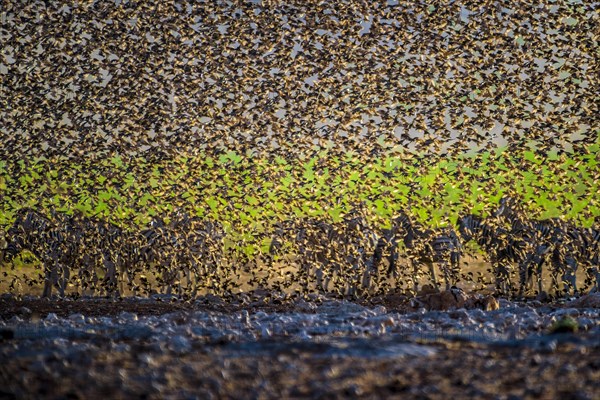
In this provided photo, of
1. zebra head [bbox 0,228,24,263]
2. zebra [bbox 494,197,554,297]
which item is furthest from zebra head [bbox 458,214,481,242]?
zebra head [bbox 0,228,24,263]

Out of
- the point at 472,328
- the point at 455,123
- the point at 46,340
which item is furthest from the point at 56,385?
the point at 455,123

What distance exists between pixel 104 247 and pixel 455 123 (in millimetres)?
4691

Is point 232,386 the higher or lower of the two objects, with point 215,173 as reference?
lower

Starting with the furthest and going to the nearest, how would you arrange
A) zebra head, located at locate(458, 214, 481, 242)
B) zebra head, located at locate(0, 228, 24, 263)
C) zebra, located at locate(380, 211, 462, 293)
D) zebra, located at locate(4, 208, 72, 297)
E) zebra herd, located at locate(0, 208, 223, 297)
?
1. zebra head, located at locate(458, 214, 481, 242)
2. zebra head, located at locate(0, 228, 24, 263)
3. zebra, located at locate(4, 208, 72, 297)
4. zebra, located at locate(380, 211, 462, 293)
5. zebra herd, located at locate(0, 208, 223, 297)

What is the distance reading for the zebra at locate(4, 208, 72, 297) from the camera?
10.7 meters

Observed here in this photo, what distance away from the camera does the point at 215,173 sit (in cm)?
1041

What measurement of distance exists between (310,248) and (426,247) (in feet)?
5.41

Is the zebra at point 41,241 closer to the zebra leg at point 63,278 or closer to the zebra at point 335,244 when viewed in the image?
the zebra leg at point 63,278

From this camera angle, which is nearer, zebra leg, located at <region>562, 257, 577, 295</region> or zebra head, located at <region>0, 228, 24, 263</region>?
zebra leg, located at <region>562, 257, 577, 295</region>

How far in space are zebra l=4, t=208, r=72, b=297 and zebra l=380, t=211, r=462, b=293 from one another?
13.6 ft

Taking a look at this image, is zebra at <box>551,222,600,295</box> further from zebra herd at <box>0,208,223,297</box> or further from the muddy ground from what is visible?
the muddy ground

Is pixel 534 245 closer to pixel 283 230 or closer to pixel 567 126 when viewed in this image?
pixel 567 126

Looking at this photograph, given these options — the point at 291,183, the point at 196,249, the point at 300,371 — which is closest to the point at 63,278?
the point at 196,249

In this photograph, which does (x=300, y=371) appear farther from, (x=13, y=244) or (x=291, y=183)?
(x=13, y=244)
